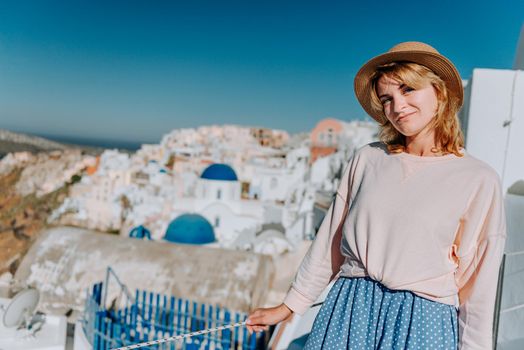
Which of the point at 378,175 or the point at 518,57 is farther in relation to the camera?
the point at 518,57

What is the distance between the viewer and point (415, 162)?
1.02 m

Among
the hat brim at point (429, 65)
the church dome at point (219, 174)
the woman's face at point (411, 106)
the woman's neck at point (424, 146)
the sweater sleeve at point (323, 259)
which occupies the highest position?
the hat brim at point (429, 65)

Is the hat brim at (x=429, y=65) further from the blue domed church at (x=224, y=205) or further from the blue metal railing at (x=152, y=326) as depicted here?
the blue domed church at (x=224, y=205)

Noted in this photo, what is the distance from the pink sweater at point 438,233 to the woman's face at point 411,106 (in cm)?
7

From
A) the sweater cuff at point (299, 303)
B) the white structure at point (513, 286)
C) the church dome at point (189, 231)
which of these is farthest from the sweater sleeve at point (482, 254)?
the church dome at point (189, 231)

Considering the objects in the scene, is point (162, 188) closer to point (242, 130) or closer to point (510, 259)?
point (242, 130)


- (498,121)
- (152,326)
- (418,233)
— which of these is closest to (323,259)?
(418,233)

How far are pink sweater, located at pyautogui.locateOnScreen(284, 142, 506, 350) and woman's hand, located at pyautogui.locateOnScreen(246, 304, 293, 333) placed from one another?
213 millimetres

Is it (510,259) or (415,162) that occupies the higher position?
(415,162)

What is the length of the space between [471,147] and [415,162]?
5.57 feet

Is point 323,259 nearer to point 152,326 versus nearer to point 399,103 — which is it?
point 399,103

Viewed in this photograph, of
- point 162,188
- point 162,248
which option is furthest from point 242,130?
point 162,248

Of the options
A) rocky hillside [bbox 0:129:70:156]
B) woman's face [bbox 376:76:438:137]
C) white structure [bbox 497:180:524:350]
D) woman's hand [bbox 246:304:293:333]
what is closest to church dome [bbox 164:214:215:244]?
white structure [bbox 497:180:524:350]

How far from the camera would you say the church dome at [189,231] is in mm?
13539
